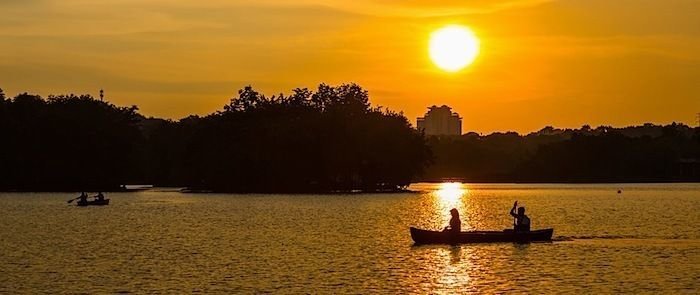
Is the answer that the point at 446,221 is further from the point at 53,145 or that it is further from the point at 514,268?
the point at 53,145

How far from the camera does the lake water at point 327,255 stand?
1766 inches

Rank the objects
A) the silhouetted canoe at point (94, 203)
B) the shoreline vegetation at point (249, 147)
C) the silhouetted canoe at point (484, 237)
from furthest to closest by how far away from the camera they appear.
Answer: the shoreline vegetation at point (249, 147) < the silhouetted canoe at point (94, 203) < the silhouetted canoe at point (484, 237)

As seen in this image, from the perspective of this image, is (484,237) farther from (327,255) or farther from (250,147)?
(250,147)

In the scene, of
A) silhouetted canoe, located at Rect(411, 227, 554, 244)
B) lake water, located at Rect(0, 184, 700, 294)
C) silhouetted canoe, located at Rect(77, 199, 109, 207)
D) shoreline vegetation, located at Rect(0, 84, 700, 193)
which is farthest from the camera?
shoreline vegetation, located at Rect(0, 84, 700, 193)

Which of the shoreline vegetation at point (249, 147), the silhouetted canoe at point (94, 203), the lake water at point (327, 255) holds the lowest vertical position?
the lake water at point (327, 255)

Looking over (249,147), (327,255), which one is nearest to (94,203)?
(249,147)

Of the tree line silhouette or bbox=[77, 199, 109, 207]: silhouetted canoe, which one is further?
the tree line silhouette

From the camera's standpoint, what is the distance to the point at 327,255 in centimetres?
5797

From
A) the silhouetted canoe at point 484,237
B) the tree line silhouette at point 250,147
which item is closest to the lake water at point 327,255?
the silhouetted canoe at point 484,237

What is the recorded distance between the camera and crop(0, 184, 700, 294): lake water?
1766 inches

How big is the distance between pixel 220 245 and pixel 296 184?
97.8m

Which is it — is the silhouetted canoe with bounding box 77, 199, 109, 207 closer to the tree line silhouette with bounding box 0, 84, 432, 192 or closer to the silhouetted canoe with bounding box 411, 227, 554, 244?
the tree line silhouette with bounding box 0, 84, 432, 192

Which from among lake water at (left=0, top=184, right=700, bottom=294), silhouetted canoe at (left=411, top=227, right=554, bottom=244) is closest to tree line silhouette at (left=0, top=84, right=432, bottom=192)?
lake water at (left=0, top=184, right=700, bottom=294)

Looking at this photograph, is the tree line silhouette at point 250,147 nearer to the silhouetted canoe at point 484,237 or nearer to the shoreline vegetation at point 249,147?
the shoreline vegetation at point 249,147
